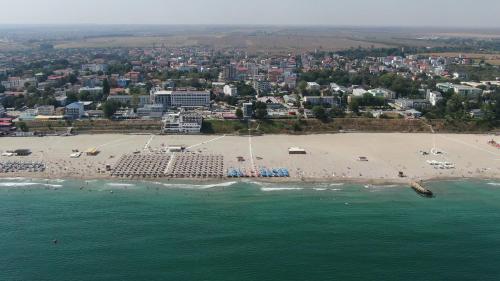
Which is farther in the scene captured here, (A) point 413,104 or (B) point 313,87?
(B) point 313,87

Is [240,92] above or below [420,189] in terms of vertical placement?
above

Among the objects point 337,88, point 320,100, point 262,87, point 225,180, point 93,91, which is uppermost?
point 337,88

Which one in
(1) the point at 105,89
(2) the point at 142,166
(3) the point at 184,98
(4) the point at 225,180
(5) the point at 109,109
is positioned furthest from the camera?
(1) the point at 105,89

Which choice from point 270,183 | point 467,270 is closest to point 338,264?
point 467,270

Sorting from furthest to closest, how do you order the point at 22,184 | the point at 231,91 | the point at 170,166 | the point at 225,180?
the point at 231,91 → the point at 170,166 → the point at 225,180 → the point at 22,184

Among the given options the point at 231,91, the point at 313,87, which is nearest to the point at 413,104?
the point at 313,87

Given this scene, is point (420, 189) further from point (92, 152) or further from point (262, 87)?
point (262, 87)
